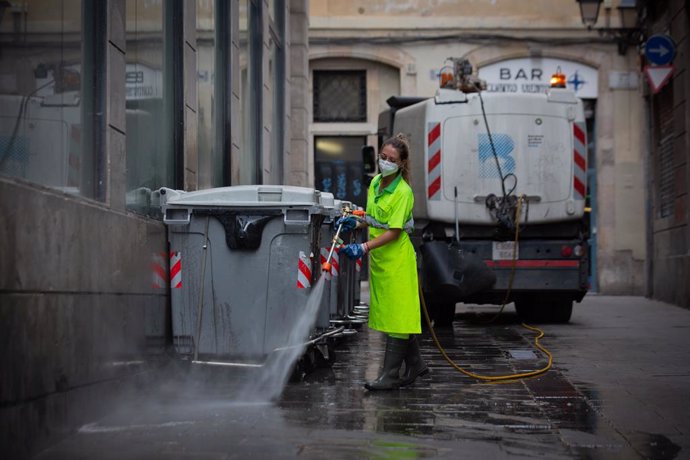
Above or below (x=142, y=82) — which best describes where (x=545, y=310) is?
below

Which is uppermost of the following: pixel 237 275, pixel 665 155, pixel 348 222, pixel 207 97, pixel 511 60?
pixel 511 60

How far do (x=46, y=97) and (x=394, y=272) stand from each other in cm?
256

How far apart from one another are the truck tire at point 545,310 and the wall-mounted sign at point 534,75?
926 centimetres

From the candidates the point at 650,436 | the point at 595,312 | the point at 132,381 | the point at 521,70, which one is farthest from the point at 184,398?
the point at 521,70

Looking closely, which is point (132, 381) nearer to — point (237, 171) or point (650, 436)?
point (650, 436)

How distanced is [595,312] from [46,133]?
1137 centimetres

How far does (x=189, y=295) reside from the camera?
7477 millimetres

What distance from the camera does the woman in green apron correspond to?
733 centimetres

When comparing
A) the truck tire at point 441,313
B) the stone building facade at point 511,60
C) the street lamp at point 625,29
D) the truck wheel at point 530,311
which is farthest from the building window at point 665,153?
the truck tire at point 441,313

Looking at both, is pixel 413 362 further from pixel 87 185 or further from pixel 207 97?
pixel 207 97

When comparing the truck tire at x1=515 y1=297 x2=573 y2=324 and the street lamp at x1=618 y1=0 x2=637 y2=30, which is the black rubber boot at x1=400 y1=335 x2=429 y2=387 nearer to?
the truck tire at x1=515 y1=297 x2=573 y2=324

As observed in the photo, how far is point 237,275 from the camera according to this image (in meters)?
7.48

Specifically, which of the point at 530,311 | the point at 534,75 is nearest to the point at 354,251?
the point at 530,311

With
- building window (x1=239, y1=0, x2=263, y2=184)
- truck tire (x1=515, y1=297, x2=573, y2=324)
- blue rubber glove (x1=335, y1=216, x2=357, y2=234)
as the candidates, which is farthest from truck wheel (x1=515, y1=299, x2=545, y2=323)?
blue rubber glove (x1=335, y1=216, x2=357, y2=234)
